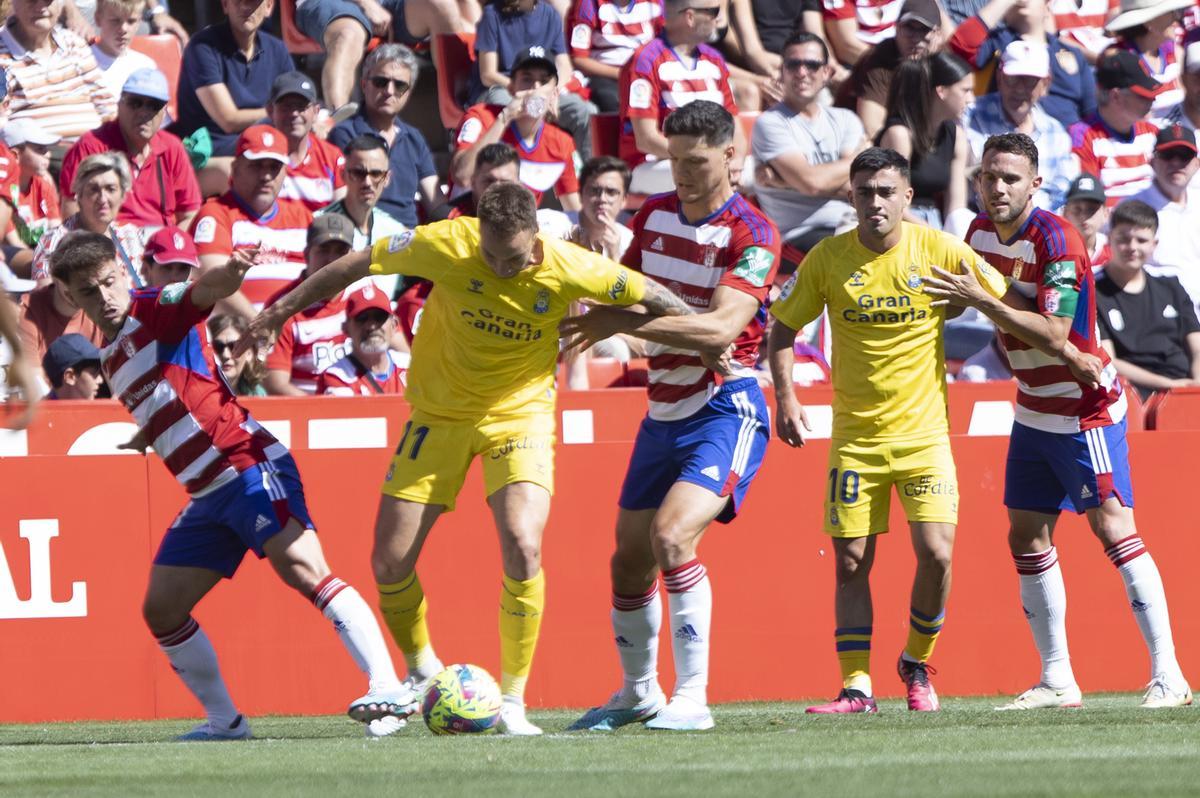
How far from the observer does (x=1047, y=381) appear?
834 centimetres

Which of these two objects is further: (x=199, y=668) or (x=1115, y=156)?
(x=1115, y=156)

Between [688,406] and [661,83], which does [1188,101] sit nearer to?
[661,83]

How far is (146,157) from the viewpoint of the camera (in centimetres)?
1161

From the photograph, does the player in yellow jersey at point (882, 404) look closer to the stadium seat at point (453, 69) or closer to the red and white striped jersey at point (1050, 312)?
the red and white striped jersey at point (1050, 312)

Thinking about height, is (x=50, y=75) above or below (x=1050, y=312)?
above

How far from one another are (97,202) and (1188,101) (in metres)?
8.84

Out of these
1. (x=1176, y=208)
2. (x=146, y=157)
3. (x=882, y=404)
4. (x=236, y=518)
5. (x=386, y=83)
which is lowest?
(x=236, y=518)

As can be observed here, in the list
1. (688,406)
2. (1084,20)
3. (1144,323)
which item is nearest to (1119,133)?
(1084,20)

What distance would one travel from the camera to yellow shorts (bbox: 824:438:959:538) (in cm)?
805

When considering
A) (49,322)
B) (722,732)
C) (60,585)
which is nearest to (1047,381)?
(722,732)

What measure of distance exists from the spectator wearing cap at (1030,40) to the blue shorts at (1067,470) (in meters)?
6.21

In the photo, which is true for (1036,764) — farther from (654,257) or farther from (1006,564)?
(1006,564)

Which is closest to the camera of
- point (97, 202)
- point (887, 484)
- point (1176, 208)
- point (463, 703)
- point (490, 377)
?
point (463, 703)

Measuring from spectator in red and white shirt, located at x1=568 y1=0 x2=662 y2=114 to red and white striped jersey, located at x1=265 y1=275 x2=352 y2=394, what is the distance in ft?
12.7
